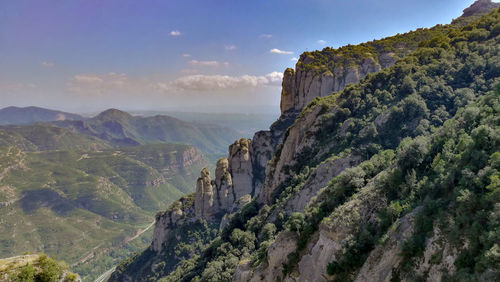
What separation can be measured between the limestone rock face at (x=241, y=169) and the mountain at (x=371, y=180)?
343mm

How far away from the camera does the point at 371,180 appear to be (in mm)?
27594

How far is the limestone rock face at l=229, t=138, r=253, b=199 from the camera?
92.4 metres

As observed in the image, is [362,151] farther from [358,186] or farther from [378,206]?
[378,206]

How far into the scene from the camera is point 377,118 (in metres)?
44.6

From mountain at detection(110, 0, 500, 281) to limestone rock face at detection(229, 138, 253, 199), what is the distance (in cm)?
34

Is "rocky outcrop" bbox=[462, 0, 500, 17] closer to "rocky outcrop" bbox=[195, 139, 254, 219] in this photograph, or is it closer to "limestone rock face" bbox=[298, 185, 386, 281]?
"rocky outcrop" bbox=[195, 139, 254, 219]

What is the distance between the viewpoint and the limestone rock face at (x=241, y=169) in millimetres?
92438

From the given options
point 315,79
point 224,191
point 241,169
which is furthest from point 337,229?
point 224,191

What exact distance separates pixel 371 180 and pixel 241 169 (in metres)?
67.6

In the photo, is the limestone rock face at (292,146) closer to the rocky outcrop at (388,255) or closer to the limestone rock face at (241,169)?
the limestone rock face at (241,169)

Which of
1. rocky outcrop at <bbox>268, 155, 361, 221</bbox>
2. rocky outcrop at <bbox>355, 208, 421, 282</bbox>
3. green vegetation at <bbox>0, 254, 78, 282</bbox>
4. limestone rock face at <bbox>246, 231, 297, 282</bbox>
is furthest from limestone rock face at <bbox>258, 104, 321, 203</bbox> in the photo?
green vegetation at <bbox>0, 254, 78, 282</bbox>

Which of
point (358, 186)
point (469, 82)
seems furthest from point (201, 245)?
point (469, 82)

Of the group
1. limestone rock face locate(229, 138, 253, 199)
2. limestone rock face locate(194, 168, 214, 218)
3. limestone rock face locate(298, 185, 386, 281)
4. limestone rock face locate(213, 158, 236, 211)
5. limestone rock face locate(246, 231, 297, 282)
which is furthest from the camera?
limestone rock face locate(213, 158, 236, 211)

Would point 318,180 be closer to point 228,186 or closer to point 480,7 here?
point 228,186
